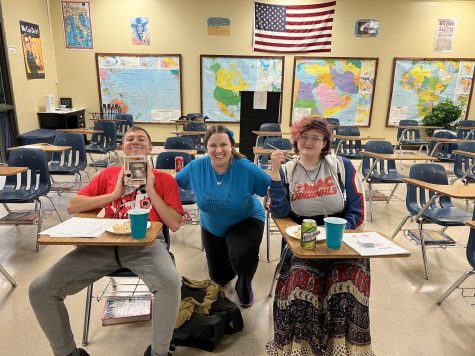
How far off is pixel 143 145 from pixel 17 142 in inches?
227

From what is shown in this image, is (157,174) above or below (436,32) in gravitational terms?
below

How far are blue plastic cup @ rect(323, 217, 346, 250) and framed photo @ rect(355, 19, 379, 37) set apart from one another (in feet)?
25.4

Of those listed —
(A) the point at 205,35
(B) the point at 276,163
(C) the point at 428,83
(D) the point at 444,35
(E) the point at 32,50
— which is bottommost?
(B) the point at 276,163

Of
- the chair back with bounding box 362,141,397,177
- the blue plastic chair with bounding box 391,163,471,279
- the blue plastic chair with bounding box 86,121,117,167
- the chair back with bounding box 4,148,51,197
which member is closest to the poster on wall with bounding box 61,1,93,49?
the blue plastic chair with bounding box 86,121,117,167

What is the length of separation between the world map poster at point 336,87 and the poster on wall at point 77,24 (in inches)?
189

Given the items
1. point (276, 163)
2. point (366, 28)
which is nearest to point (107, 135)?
point (276, 163)

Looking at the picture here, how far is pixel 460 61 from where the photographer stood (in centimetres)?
809

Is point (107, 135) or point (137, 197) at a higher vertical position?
point (137, 197)

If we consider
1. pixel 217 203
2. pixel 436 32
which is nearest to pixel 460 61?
pixel 436 32

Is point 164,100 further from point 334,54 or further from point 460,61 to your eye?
point 460,61

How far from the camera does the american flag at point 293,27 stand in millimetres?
7660

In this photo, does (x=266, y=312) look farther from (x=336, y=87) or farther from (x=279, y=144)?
(x=336, y=87)

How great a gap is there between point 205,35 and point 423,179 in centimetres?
632

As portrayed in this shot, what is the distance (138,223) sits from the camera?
148cm
